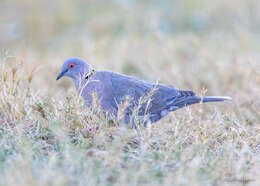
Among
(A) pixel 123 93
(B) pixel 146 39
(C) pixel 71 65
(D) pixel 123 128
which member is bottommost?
(D) pixel 123 128

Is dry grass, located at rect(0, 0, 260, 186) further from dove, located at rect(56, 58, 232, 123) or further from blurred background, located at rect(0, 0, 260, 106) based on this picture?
dove, located at rect(56, 58, 232, 123)

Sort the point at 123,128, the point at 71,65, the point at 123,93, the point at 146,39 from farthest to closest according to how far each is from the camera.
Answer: the point at 146,39 < the point at 71,65 < the point at 123,93 < the point at 123,128

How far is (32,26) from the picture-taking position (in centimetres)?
1027

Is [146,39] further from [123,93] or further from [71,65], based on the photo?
[123,93]

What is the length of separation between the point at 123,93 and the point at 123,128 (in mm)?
1156

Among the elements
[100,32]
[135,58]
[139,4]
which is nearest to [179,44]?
[135,58]

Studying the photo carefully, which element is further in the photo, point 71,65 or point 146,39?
point 146,39

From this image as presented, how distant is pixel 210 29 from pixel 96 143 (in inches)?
282

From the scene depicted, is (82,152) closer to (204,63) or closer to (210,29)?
(204,63)

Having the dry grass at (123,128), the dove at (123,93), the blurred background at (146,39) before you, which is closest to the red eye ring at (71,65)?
the dove at (123,93)

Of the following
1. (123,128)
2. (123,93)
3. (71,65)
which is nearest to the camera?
(123,128)

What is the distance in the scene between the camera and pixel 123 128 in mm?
3031

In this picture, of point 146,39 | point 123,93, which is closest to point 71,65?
point 123,93

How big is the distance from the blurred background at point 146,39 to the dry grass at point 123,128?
0.03 m
